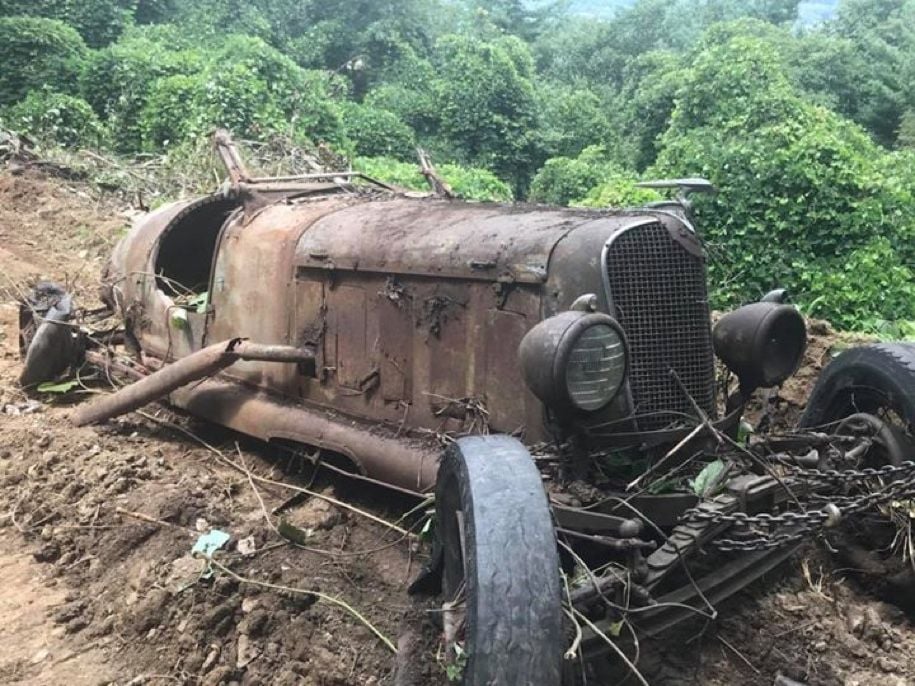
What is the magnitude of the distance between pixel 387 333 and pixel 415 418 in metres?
0.49

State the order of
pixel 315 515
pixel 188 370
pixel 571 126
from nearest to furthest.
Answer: pixel 315 515 < pixel 188 370 < pixel 571 126

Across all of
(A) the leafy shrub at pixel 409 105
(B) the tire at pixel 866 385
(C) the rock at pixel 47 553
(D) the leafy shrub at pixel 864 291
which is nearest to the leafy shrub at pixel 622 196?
(D) the leafy shrub at pixel 864 291

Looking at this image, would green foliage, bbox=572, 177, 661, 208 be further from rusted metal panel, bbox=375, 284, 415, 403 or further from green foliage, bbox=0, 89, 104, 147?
green foliage, bbox=0, 89, 104, 147

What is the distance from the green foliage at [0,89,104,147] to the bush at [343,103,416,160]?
14.9ft

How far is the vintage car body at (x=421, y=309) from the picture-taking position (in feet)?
12.7

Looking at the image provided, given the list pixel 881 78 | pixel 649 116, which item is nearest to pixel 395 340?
pixel 649 116

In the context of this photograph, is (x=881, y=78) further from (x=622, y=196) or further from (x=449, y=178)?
(x=622, y=196)

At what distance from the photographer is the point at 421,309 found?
14.6ft

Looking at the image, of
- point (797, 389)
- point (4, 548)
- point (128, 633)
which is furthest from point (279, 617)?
point (797, 389)

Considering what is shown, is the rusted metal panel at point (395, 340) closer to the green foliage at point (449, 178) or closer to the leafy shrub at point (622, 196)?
the leafy shrub at point (622, 196)

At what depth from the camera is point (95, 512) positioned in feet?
15.8

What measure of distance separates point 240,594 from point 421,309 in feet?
5.26

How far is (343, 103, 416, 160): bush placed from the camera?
669 inches

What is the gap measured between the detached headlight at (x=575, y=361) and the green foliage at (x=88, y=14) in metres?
19.3
